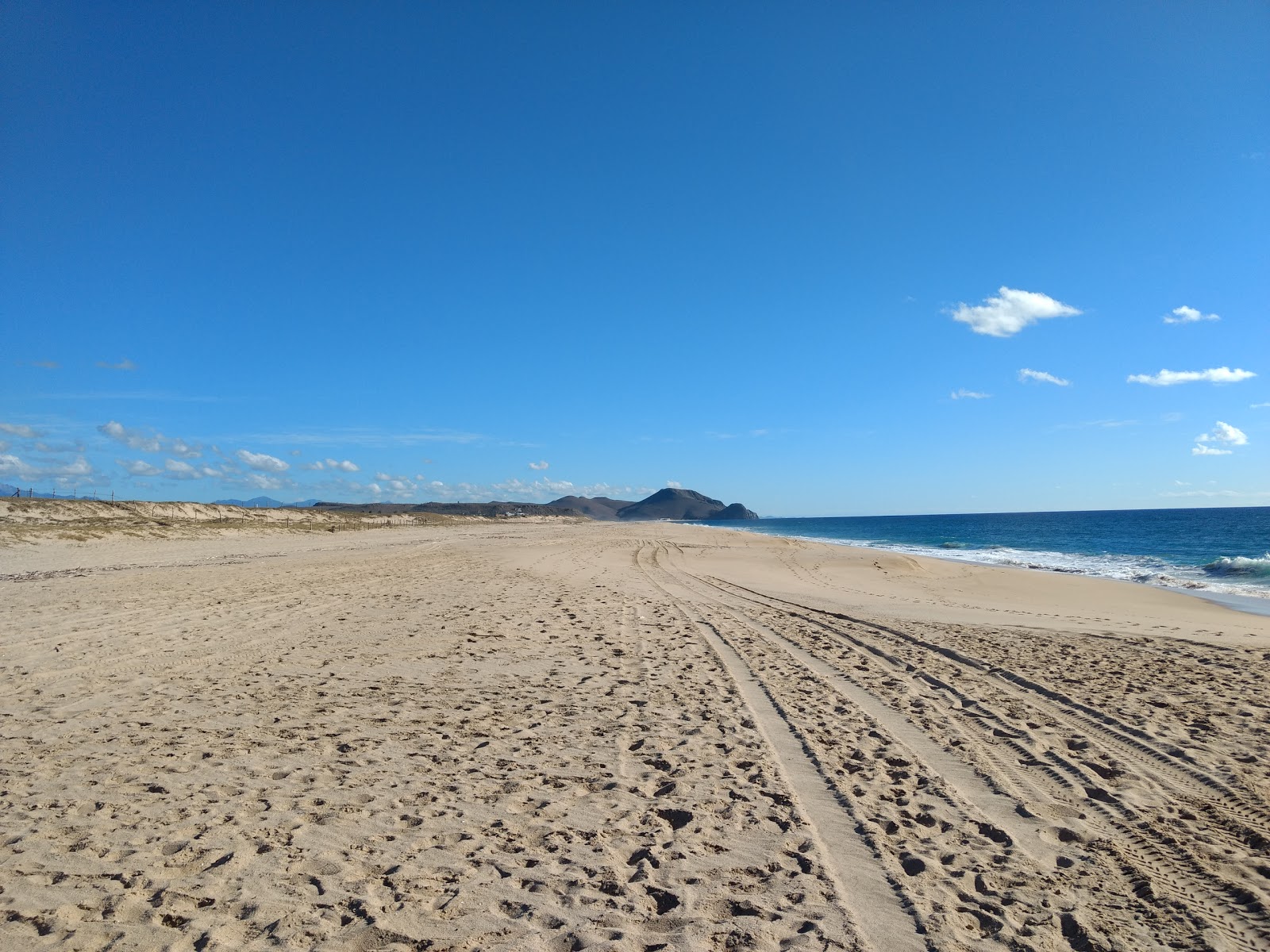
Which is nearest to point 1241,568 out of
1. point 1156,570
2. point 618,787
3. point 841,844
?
point 1156,570

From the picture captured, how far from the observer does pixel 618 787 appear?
5.03 metres

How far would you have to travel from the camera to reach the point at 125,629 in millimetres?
10195

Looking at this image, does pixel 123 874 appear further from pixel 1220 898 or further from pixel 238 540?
pixel 238 540

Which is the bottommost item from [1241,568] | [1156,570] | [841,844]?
[841,844]

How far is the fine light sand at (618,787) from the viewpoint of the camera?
11.4 ft

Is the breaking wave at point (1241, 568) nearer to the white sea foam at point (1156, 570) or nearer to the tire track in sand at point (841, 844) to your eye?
the white sea foam at point (1156, 570)

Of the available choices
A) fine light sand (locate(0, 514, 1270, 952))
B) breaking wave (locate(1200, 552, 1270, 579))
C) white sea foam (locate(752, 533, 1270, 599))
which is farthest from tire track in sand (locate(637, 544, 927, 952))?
breaking wave (locate(1200, 552, 1270, 579))

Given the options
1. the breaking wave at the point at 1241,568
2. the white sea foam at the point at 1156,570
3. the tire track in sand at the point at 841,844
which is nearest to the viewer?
the tire track in sand at the point at 841,844

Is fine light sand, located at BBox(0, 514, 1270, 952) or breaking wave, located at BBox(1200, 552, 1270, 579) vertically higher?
breaking wave, located at BBox(1200, 552, 1270, 579)

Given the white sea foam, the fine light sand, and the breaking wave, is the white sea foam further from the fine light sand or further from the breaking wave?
the fine light sand

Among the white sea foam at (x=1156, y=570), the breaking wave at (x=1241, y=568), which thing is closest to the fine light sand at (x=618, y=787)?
the white sea foam at (x=1156, y=570)

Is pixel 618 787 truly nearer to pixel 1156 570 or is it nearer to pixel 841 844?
pixel 841 844

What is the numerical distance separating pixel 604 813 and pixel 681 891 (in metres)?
0.98

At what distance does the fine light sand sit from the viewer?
137 inches
